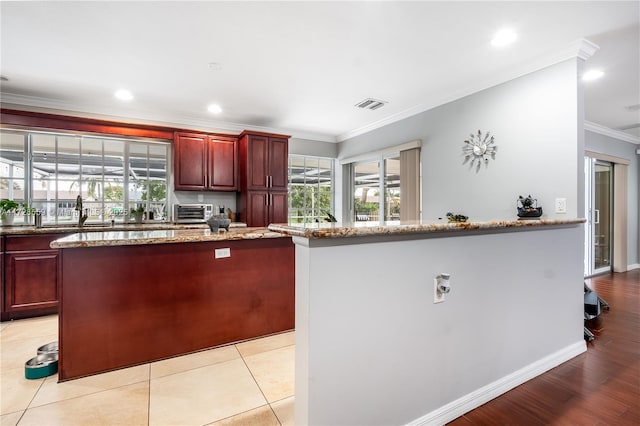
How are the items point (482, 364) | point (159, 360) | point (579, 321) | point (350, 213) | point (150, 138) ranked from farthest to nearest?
point (350, 213) < point (150, 138) < point (579, 321) < point (159, 360) < point (482, 364)

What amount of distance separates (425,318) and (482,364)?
1.99ft

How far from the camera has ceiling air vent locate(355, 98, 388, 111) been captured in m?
4.00

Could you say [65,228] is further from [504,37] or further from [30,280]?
[504,37]

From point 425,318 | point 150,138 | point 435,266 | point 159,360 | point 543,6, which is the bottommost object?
point 159,360

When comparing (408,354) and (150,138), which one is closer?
(408,354)

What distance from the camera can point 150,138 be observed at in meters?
4.46

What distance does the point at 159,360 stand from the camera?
2.32 meters

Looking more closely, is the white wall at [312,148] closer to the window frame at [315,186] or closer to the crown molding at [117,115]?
the window frame at [315,186]

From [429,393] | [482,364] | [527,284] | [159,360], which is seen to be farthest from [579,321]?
[159,360]

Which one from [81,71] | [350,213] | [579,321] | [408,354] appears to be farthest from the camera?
[350,213]

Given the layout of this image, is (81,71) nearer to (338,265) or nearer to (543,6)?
(338,265)

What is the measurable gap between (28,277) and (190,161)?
2299 millimetres

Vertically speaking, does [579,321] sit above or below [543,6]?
below

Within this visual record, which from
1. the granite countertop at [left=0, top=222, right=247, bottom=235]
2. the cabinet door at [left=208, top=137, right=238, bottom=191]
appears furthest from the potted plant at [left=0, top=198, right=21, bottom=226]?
the cabinet door at [left=208, top=137, right=238, bottom=191]
